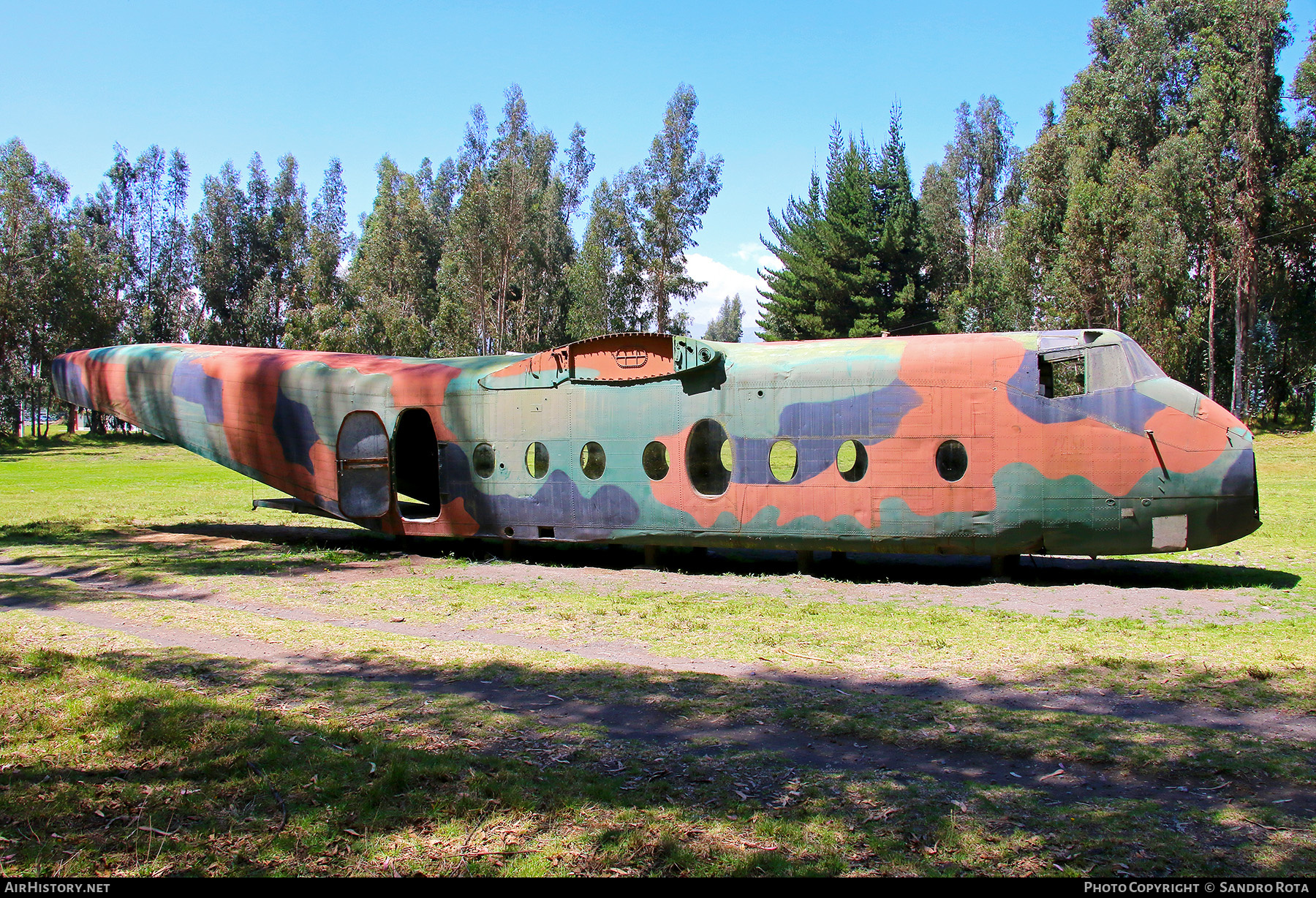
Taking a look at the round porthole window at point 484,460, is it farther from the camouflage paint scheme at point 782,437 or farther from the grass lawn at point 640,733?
the grass lawn at point 640,733

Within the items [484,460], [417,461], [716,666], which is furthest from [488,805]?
[417,461]

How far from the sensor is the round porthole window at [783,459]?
12.9 meters

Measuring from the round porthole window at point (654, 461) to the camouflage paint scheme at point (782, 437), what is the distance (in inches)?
4.4

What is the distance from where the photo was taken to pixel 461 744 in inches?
223

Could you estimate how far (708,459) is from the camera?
13.9 meters

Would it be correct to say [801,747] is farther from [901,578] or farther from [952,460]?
[901,578]

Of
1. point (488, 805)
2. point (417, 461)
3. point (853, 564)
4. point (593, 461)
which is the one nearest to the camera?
point (488, 805)

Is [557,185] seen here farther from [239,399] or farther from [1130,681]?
[1130,681]

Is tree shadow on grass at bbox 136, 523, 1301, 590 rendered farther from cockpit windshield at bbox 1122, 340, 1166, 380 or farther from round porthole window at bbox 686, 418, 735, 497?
cockpit windshield at bbox 1122, 340, 1166, 380

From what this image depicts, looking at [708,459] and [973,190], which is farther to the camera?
[973,190]

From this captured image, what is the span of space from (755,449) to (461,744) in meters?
8.30

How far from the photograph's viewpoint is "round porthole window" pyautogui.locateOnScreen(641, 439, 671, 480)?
45.8ft

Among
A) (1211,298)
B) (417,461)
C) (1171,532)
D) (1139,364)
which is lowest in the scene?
(1171,532)

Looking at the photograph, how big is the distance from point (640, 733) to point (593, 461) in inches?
340
